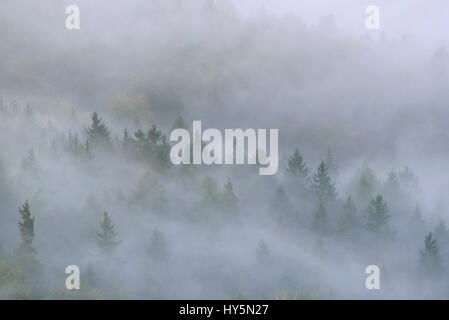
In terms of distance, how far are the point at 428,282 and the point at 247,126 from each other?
367 feet

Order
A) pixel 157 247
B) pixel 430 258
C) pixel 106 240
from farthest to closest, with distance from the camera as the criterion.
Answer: pixel 430 258 → pixel 157 247 → pixel 106 240

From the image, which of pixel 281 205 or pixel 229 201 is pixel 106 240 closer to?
pixel 229 201

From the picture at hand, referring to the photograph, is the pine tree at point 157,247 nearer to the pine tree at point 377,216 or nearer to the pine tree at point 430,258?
the pine tree at point 377,216

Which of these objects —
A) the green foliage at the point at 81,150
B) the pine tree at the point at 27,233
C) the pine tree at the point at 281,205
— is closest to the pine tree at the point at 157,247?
the pine tree at the point at 27,233

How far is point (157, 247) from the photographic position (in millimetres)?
83500

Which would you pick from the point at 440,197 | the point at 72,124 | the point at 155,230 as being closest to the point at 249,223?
the point at 155,230

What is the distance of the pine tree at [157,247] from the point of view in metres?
82.9

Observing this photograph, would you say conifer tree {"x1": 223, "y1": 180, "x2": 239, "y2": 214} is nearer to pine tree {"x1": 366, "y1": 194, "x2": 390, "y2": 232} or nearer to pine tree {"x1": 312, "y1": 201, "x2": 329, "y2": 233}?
pine tree {"x1": 312, "y1": 201, "x2": 329, "y2": 233}

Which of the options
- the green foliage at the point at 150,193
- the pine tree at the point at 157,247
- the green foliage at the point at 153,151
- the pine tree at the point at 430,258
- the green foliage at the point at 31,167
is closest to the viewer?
the pine tree at the point at 157,247

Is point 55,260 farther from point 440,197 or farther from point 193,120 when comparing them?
point 193,120

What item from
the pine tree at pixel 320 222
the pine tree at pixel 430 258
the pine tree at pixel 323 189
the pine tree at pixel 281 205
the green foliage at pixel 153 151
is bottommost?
the pine tree at pixel 430 258

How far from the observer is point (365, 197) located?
107 metres

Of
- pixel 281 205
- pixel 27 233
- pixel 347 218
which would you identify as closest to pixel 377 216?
pixel 347 218

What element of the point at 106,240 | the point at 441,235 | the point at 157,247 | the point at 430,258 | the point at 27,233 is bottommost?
the point at 430,258
